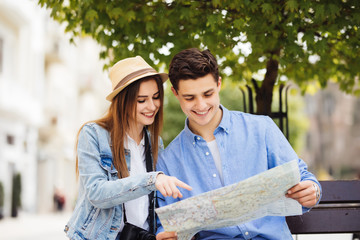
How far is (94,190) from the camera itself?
279 centimetres

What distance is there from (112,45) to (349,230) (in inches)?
97.8

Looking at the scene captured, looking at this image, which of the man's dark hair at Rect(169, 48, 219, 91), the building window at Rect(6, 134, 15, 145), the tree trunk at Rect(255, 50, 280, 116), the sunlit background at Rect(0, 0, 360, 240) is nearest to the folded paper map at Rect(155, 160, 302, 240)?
the man's dark hair at Rect(169, 48, 219, 91)

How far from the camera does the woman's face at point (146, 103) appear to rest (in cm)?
312

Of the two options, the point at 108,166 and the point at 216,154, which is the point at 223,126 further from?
the point at 108,166

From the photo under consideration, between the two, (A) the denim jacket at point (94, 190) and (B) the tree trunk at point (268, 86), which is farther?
(B) the tree trunk at point (268, 86)

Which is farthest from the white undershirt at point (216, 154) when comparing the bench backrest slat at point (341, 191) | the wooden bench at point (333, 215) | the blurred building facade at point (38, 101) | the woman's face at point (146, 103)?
the blurred building facade at point (38, 101)

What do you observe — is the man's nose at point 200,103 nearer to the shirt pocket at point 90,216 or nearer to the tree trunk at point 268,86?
the shirt pocket at point 90,216

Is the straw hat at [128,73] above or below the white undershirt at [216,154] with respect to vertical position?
above

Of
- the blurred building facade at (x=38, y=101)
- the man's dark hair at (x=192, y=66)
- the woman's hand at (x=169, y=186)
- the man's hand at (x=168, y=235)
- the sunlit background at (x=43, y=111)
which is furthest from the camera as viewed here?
the blurred building facade at (x=38, y=101)

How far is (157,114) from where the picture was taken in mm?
3355

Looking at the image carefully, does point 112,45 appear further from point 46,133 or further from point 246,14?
point 46,133

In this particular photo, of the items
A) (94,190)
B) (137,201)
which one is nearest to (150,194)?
(137,201)

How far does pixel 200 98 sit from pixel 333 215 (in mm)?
1618

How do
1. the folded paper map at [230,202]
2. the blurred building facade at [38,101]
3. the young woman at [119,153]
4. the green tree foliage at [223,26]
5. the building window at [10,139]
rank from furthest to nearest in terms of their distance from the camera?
the building window at [10,139], the blurred building facade at [38,101], the green tree foliage at [223,26], the young woman at [119,153], the folded paper map at [230,202]
